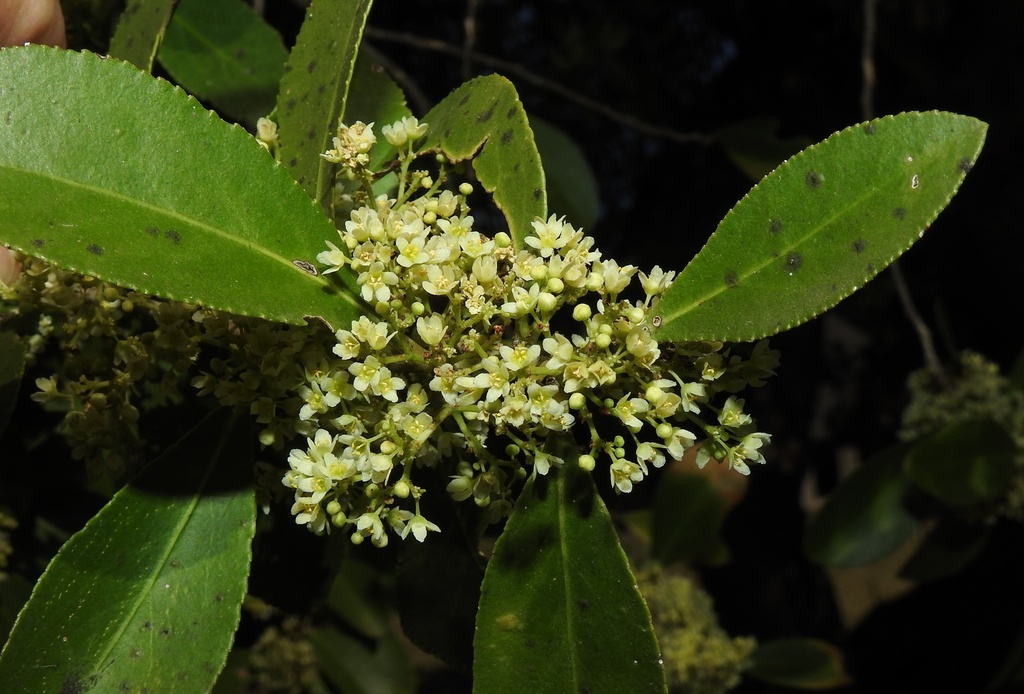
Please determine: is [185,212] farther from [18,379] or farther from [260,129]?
[18,379]

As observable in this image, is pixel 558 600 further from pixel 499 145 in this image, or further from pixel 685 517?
pixel 685 517

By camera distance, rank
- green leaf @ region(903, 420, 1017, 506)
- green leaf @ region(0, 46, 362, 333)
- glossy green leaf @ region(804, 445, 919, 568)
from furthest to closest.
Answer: glossy green leaf @ region(804, 445, 919, 568), green leaf @ region(903, 420, 1017, 506), green leaf @ region(0, 46, 362, 333)

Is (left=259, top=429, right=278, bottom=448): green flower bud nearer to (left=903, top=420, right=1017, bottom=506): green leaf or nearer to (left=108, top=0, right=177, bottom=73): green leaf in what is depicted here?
(left=108, top=0, right=177, bottom=73): green leaf

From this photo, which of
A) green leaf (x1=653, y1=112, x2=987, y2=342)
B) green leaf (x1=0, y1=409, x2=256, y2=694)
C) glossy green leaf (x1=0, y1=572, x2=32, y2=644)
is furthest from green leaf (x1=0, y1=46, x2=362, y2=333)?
glossy green leaf (x1=0, y1=572, x2=32, y2=644)

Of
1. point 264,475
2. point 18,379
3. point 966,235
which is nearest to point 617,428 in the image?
point 264,475

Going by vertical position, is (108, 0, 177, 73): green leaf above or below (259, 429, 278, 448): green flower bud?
above

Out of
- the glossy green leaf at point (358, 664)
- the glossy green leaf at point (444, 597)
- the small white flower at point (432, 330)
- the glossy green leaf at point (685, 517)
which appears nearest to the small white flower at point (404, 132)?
the small white flower at point (432, 330)
